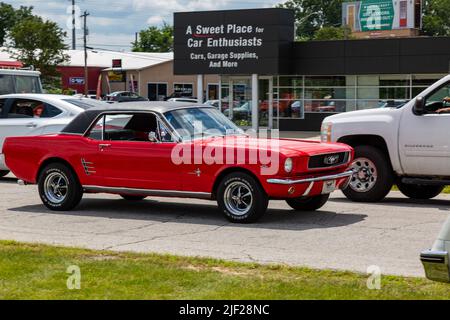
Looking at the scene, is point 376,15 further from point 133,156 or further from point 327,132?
point 133,156

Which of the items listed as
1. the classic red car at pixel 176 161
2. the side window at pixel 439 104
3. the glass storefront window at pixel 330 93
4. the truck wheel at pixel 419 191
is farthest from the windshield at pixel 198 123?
the glass storefront window at pixel 330 93

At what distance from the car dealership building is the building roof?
3480cm

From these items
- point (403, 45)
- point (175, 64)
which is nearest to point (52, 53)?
point (175, 64)

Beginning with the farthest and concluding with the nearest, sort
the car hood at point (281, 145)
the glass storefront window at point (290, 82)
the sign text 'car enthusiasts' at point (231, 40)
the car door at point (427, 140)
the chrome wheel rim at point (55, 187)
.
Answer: the glass storefront window at point (290, 82) → the sign text 'car enthusiasts' at point (231, 40) → the car door at point (427, 140) → the chrome wheel rim at point (55, 187) → the car hood at point (281, 145)

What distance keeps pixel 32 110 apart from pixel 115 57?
72.5 m

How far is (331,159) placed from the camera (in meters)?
11.2

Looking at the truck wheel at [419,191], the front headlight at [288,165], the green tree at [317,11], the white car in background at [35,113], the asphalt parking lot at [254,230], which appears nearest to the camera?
the asphalt parking lot at [254,230]

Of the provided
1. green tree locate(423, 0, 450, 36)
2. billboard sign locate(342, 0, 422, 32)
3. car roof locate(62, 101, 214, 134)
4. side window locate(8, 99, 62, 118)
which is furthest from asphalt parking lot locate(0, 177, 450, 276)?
green tree locate(423, 0, 450, 36)

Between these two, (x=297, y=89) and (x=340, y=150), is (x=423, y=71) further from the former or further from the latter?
(x=340, y=150)

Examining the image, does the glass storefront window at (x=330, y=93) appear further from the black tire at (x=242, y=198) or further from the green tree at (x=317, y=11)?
the green tree at (x=317, y=11)

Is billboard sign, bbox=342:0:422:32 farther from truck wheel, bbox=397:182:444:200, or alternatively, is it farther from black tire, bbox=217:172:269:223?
black tire, bbox=217:172:269:223

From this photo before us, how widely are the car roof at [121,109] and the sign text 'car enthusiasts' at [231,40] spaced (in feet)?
90.0

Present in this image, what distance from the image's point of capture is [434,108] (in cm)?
1263

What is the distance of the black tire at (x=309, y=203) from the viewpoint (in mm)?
11875
